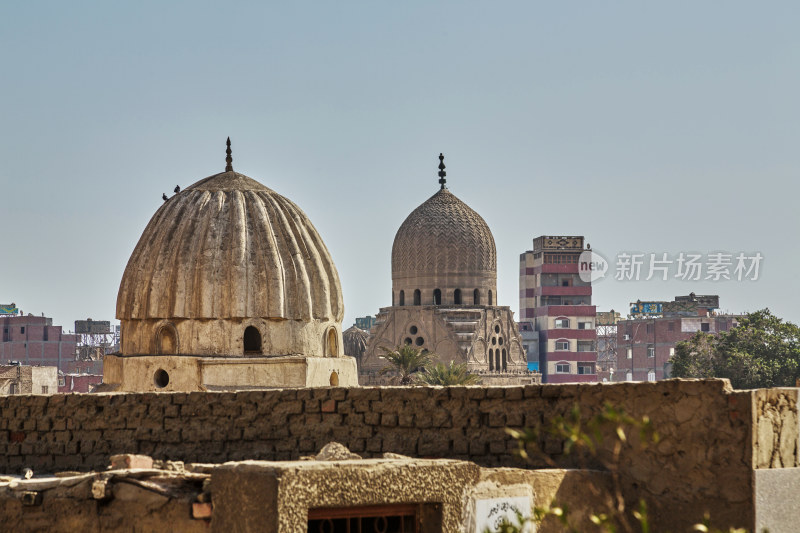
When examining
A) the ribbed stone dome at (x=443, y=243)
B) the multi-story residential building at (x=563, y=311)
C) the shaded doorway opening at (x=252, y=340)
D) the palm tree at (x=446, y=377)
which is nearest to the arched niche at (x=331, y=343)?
the shaded doorway opening at (x=252, y=340)

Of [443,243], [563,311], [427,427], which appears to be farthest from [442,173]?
[427,427]

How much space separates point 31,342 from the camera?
104438 mm

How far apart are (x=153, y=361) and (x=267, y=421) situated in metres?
13.6

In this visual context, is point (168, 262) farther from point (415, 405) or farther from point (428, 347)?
point (428, 347)

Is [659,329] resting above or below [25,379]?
above

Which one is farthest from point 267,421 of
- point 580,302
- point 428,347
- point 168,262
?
point 580,302

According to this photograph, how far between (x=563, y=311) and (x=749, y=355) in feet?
141

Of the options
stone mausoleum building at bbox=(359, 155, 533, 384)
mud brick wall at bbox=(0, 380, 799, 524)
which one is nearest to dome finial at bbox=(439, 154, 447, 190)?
stone mausoleum building at bbox=(359, 155, 533, 384)

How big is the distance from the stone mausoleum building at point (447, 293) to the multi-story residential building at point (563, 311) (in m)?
33.9

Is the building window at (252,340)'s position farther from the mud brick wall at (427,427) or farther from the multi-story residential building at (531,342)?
the multi-story residential building at (531,342)

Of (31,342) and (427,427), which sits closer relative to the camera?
(427,427)

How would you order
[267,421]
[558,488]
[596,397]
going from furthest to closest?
[267,421], [596,397], [558,488]

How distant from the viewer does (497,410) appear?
355 inches

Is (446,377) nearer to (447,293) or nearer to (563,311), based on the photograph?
(447,293)
